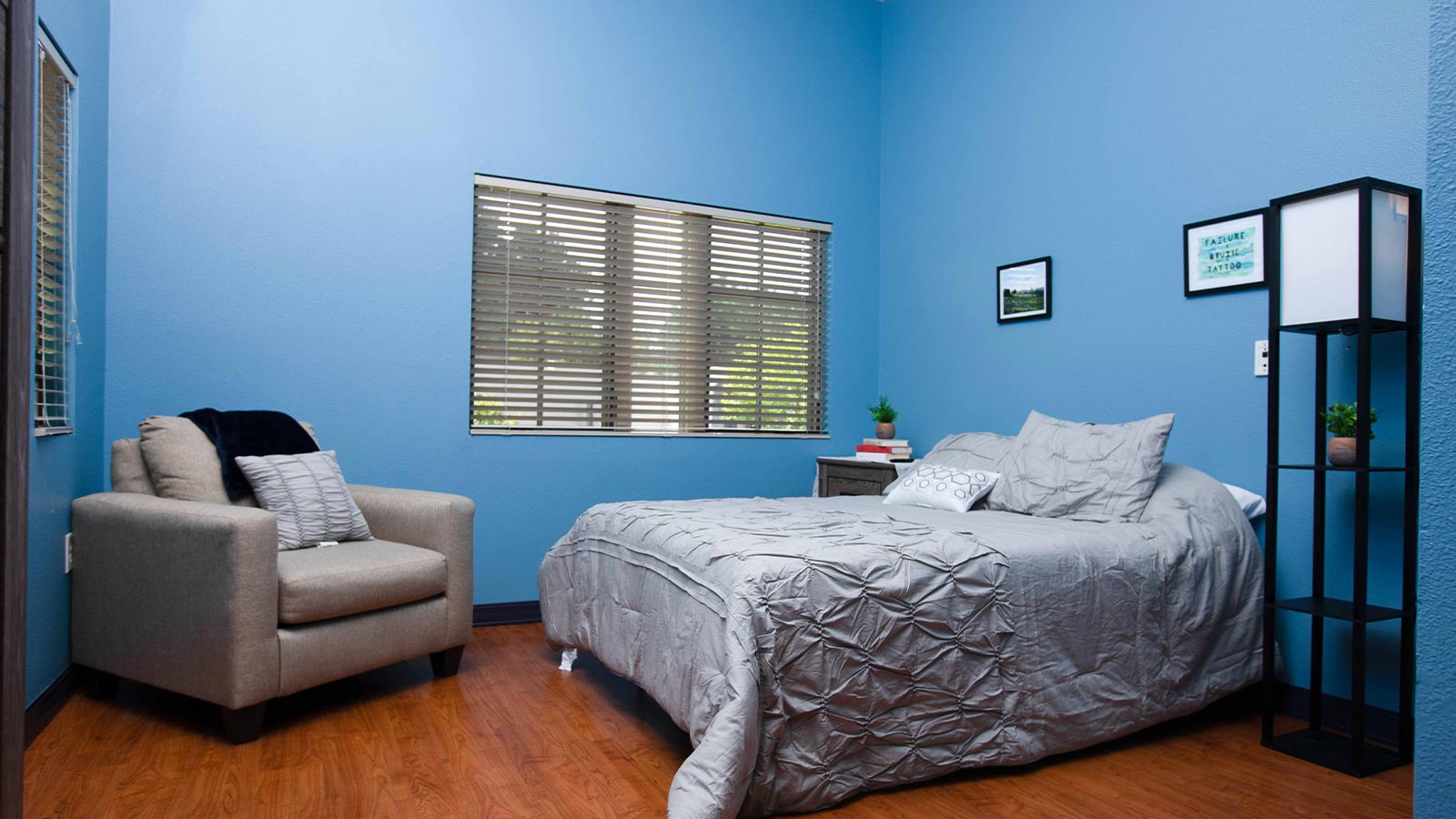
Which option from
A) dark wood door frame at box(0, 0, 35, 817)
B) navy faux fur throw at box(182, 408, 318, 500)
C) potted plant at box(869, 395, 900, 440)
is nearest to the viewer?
dark wood door frame at box(0, 0, 35, 817)

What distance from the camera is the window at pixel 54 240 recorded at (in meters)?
2.50

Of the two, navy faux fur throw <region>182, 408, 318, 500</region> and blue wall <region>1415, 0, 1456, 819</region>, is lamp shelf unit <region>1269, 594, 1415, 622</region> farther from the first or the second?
navy faux fur throw <region>182, 408, 318, 500</region>

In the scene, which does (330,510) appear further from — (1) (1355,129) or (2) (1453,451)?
(1) (1355,129)

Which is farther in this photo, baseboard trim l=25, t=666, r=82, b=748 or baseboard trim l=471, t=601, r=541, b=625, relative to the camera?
baseboard trim l=471, t=601, r=541, b=625

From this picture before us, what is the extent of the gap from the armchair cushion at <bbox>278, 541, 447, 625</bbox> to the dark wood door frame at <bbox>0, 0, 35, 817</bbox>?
5.13 feet

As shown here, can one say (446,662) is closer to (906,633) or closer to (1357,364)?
(906,633)

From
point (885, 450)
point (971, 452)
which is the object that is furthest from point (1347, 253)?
point (885, 450)

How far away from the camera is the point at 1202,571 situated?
251cm

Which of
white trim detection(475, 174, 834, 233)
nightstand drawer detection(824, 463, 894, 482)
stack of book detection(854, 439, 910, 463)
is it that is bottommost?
nightstand drawer detection(824, 463, 894, 482)

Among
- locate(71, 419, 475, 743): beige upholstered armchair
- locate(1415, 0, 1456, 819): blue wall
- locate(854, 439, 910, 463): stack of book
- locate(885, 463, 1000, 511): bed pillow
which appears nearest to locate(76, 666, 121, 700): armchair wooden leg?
locate(71, 419, 475, 743): beige upholstered armchair

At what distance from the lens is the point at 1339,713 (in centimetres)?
257

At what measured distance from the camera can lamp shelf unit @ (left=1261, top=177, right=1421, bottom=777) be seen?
2.21m

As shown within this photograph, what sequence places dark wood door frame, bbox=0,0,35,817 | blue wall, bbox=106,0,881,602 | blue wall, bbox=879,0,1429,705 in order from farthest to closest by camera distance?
blue wall, bbox=106,0,881,602
blue wall, bbox=879,0,1429,705
dark wood door frame, bbox=0,0,35,817

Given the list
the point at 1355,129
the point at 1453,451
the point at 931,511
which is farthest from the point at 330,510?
the point at 1355,129
